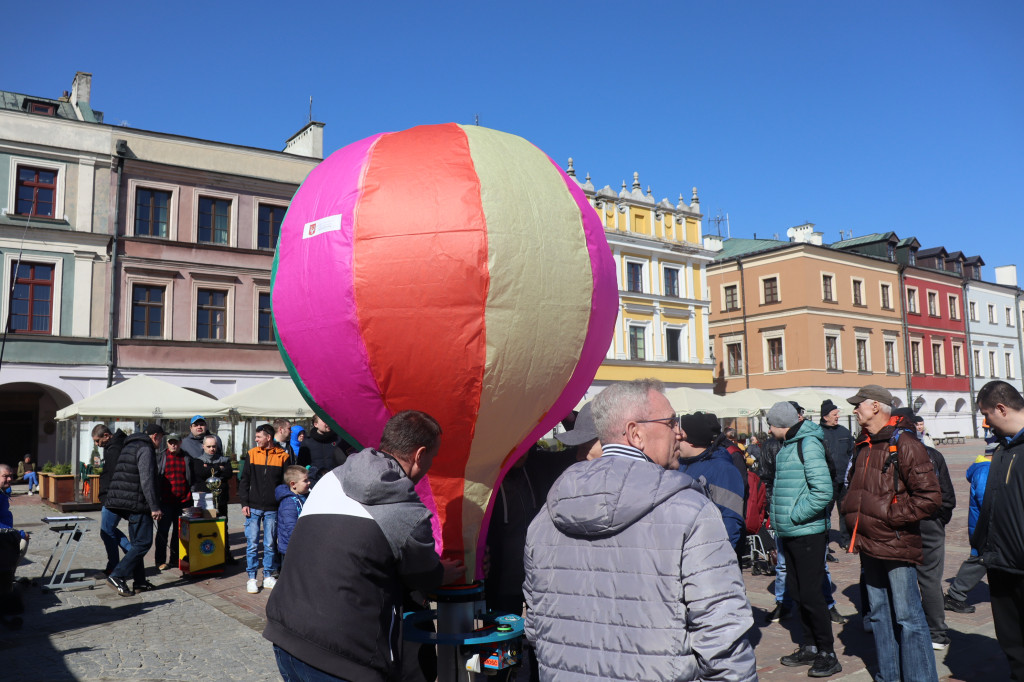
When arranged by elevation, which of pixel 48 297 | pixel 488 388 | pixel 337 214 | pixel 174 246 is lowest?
pixel 488 388

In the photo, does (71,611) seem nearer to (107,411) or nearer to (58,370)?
(107,411)

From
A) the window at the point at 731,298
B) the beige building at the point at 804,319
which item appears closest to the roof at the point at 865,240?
the beige building at the point at 804,319

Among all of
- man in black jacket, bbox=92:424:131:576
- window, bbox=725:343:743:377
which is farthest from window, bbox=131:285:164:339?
window, bbox=725:343:743:377

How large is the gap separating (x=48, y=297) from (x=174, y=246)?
12.4 ft

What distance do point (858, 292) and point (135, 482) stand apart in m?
42.0

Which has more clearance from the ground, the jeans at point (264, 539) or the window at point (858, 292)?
the window at point (858, 292)

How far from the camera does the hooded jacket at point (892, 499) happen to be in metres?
4.75

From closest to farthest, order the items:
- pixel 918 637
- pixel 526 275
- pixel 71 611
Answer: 1. pixel 526 275
2. pixel 918 637
3. pixel 71 611

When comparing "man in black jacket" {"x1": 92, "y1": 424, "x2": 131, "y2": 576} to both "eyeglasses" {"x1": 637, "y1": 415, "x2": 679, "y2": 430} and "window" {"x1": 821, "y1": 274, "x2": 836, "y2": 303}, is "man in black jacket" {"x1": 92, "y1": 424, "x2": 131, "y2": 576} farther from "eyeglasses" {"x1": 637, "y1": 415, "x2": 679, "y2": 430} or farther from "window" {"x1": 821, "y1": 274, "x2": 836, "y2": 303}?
"window" {"x1": 821, "y1": 274, "x2": 836, "y2": 303}

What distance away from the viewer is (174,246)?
23.7 meters

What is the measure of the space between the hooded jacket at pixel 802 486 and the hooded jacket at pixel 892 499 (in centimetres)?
42

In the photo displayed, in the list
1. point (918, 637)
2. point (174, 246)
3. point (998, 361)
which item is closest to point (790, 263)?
point (998, 361)

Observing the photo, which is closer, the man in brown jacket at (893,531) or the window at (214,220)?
the man in brown jacket at (893,531)

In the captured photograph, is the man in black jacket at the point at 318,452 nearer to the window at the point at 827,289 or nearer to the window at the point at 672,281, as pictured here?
A: the window at the point at 672,281
